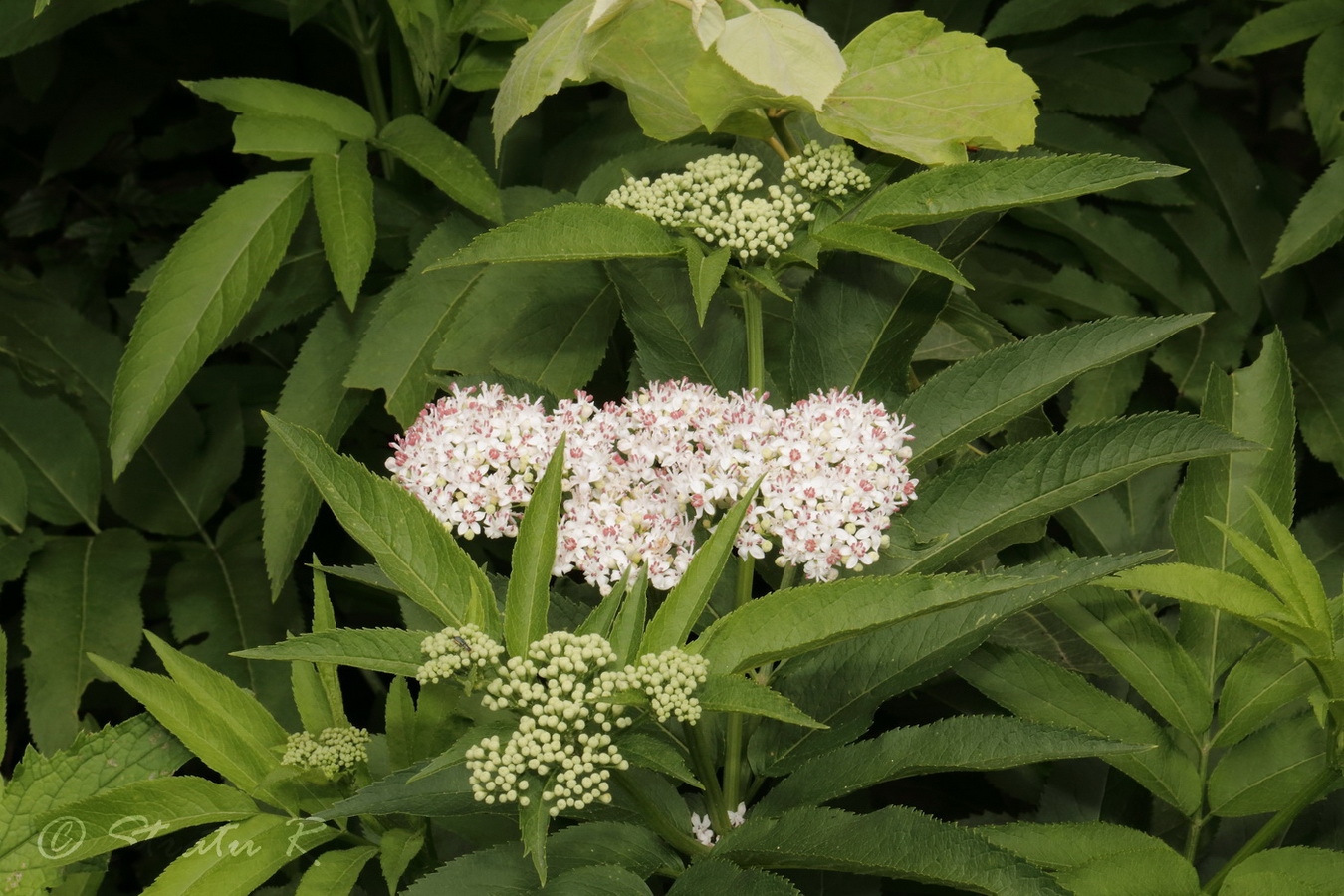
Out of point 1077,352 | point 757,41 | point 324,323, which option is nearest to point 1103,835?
point 1077,352

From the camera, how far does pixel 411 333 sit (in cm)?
170

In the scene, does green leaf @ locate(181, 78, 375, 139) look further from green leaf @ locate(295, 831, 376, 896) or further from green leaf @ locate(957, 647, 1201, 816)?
green leaf @ locate(957, 647, 1201, 816)

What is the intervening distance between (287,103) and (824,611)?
1254mm

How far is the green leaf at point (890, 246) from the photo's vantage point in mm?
1295

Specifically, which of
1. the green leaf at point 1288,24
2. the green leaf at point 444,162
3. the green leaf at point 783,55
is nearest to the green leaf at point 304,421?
the green leaf at point 444,162

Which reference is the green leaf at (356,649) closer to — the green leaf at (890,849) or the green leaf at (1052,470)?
the green leaf at (890,849)

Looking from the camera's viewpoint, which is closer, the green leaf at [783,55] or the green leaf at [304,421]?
the green leaf at [783,55]

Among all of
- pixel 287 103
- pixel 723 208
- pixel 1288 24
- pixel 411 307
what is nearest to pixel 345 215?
pixel 411 307

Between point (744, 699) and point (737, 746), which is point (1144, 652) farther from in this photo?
point (744, 699)

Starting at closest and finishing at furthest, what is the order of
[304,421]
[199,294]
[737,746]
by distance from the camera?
[737,746], [199,294], [304,421]

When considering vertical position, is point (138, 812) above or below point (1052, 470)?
below

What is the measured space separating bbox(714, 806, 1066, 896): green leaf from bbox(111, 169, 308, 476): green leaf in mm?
958

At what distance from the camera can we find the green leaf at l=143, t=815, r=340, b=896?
1.35 m

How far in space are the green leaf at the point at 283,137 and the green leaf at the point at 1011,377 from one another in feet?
3.21
